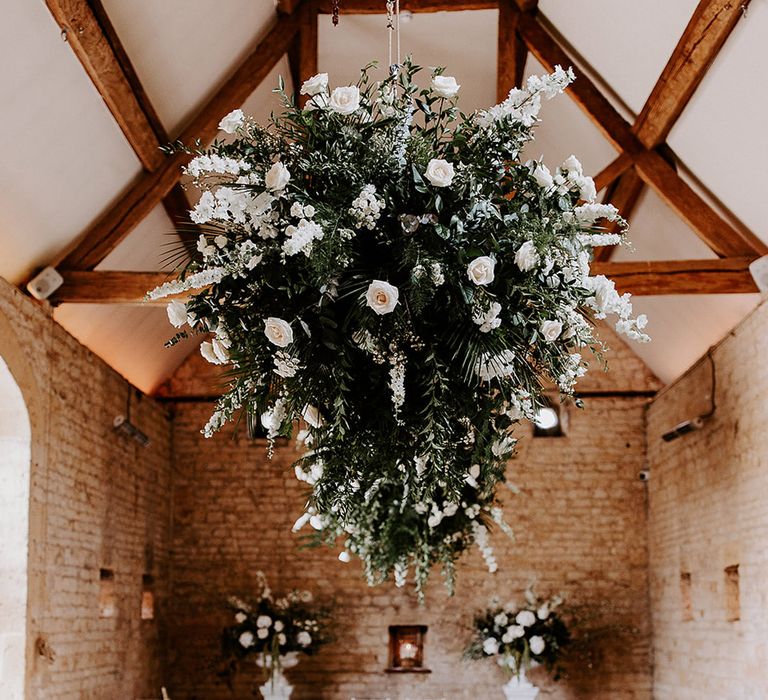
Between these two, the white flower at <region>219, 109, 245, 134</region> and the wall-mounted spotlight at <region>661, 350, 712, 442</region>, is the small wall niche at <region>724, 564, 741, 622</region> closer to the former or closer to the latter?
the wall-mounted spotlight at <region>661, 350, 712, 442</region>

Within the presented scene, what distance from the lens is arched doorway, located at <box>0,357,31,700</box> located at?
250 inches

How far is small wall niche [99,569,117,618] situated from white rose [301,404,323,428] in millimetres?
5805

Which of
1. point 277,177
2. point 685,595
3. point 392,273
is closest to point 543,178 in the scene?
point 392,273

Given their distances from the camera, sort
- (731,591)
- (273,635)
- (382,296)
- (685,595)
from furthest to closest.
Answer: (273,635) < (685,595) < (731,591) < (382,296)

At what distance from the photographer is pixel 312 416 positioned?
10.6 feet

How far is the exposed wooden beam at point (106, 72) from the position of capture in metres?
Result: 5.48

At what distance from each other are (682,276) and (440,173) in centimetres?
449

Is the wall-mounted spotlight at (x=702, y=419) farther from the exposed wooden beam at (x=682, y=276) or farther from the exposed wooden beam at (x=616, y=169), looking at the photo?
the exposed wooden beam at (x=616, y=169)

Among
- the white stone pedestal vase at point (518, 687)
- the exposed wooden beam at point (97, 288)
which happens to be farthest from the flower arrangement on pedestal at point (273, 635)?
the exposed wooden beam at point (97, 288)

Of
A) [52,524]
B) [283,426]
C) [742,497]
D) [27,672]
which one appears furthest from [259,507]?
[283,426]

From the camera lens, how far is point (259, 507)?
1060cm

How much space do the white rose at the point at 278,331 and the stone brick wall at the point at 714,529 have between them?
4.91 meters

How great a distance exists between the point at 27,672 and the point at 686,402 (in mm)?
5697

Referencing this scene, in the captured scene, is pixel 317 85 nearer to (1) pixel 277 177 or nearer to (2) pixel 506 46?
(1) pixel 277 177
